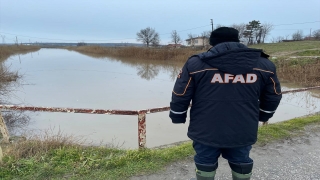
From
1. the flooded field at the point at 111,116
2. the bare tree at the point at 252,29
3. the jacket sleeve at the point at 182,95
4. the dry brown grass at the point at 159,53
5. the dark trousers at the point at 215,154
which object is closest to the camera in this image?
the jacket sleeve at the point at 182,95

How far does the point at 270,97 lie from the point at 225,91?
0.51 meters

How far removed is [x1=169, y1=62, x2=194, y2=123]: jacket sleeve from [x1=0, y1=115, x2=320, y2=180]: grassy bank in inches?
55.6

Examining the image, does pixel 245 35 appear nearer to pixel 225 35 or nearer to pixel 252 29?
pixel 252 29

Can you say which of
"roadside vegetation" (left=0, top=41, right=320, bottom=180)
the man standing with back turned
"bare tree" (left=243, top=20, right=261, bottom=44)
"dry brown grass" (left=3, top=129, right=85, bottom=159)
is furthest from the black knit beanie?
"bare tree" (left=243, top=20, right=261, bottom=44)

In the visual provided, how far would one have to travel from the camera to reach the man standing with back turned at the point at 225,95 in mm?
1922

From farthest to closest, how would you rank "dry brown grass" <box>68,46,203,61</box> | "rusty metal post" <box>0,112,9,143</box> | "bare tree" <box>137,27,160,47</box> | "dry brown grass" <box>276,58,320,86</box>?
"bare tree" <box>137,27,160,47</box> < "dry brown grass" <box>68,46,203,61</box> < "dry brown grass" <box>276,58,320,86</box> < "rusty metal post" <box>0,112,9,143</box>

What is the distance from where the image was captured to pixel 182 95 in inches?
80.6

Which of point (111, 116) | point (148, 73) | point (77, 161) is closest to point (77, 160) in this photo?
point (77, 161)

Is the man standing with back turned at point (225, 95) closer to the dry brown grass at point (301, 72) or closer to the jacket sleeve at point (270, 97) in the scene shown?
the jacket sleeve at point (270, 97)

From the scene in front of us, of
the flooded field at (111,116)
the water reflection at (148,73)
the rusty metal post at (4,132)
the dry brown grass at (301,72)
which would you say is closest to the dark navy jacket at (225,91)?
the rusty metal post at (4,132)

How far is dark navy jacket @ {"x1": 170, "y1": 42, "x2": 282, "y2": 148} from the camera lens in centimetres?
191

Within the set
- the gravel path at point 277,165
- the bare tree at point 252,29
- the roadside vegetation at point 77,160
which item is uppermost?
the bare tree at point 252,29

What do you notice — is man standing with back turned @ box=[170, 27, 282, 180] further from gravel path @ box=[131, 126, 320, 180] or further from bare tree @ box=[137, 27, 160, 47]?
bare tree @ box=[137, 27, 160, 47]

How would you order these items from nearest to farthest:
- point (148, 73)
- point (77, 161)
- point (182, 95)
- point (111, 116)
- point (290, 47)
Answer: point (182, 95)
point (77, 161)
point (111, 116)
point (148, 73)
point (290, 47)
